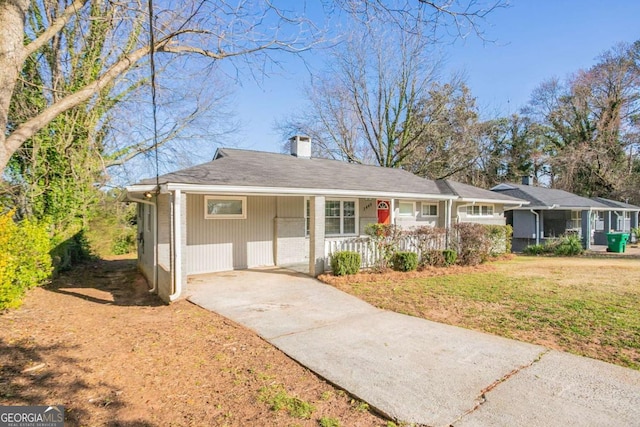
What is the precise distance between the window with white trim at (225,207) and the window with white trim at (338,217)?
2.24 meters

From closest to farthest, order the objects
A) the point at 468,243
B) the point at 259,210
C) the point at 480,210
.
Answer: the point at 259,210, the point at 468,243, the point at 480,210

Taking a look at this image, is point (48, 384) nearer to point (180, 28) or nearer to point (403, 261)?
point (180, 28)

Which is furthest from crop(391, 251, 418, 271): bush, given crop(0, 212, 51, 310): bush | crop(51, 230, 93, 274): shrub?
crop(51, 230, 93, 274): shrub

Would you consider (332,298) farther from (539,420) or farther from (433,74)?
(433,74)

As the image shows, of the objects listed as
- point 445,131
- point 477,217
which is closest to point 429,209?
point 477,217

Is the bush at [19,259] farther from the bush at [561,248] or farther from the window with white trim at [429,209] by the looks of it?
the bush at [561,248]

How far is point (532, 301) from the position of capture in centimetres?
692

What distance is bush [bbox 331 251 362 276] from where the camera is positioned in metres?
9.09

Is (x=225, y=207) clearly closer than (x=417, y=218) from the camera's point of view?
Yes

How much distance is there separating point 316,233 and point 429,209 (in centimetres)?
702

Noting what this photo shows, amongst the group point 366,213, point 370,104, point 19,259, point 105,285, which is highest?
point 370,104

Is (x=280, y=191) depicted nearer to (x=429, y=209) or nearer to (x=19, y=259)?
(x=19, y=259)

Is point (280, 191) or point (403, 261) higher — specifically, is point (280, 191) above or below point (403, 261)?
above

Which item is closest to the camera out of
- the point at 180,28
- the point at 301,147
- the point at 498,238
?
the point at 180,28
